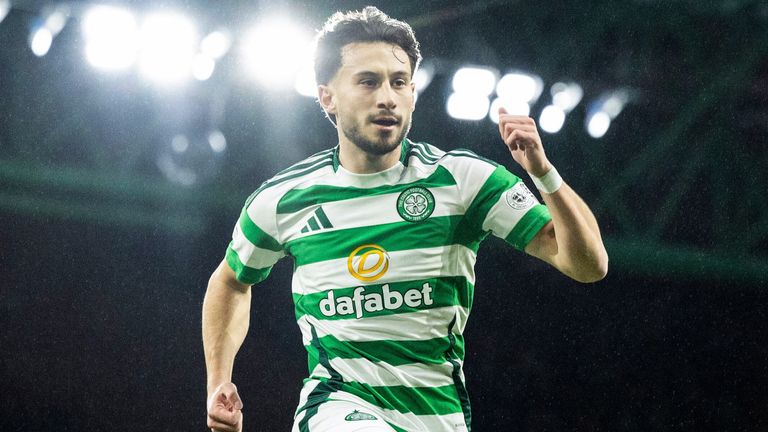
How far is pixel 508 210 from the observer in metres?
2.09

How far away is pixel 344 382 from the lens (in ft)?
6.79

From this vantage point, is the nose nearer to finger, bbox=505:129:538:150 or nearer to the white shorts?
finger, bbox=505:129:538:150


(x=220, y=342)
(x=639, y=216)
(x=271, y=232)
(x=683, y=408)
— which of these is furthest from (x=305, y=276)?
(x=683, y=408)

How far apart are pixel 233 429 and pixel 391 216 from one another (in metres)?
0.66

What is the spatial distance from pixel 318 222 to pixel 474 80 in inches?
156

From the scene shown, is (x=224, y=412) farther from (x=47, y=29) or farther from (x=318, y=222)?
(x=47, y=29)

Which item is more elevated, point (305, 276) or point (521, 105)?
point (521, 105)

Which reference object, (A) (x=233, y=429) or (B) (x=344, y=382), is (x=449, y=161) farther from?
→ (A) (x=233, y=429)

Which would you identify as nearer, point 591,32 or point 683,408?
point 591,32

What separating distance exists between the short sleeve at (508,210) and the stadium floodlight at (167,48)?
380 cm

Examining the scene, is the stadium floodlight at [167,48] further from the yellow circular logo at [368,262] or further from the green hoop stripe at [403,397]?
the green hoop stripe at [403,397]

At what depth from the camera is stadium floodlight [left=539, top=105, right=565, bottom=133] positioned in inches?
239

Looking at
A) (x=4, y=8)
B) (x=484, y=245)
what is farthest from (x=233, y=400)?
(x=484, y=245)

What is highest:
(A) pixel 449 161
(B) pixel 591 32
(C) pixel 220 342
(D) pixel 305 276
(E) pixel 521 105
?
(B) pixel 591 32
